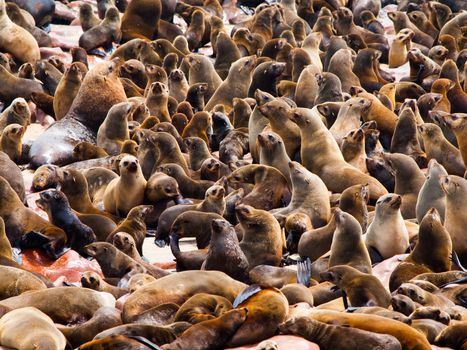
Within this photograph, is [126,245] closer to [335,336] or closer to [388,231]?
[388,231]

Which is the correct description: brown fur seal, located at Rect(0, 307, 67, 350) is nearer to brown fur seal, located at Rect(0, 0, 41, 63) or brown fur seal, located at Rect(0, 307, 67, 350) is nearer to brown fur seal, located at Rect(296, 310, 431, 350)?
brown fur seal, located at Rect(296, 310, 431, 350)

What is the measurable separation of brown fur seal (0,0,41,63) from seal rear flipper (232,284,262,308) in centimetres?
1079

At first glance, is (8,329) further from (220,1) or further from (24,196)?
(220,1)

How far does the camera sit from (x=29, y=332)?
8391 mm

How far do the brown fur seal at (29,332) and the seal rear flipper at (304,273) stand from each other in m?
2.84

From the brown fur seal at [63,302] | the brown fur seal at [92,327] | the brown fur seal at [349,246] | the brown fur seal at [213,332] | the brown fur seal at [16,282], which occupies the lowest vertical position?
the brown fur seal at [349,246]

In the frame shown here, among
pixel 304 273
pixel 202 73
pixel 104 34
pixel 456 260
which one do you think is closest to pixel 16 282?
pixel 304 273

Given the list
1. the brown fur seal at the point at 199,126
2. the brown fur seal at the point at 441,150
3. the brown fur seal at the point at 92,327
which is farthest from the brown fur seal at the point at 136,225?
the brown fur seal at the point at 441,150

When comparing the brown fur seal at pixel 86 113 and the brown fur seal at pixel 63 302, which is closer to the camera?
the brown fur seal at pixel 63 302

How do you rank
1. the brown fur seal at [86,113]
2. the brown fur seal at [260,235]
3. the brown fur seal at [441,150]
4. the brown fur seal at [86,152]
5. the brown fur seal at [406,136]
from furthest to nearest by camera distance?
the brown fur seal at [86,113] → the brown fur seal at [406,136] → the brown fur seal at [86,152] → the brown fur seal at [441,150] → the brown fur seal at [260,235]

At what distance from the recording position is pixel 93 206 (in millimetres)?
13695

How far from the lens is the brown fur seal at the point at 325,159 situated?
14203 mm

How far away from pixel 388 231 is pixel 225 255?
71.1 inches

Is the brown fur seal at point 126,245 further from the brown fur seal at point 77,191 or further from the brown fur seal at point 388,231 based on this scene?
the brown fur seal at point 388,231
